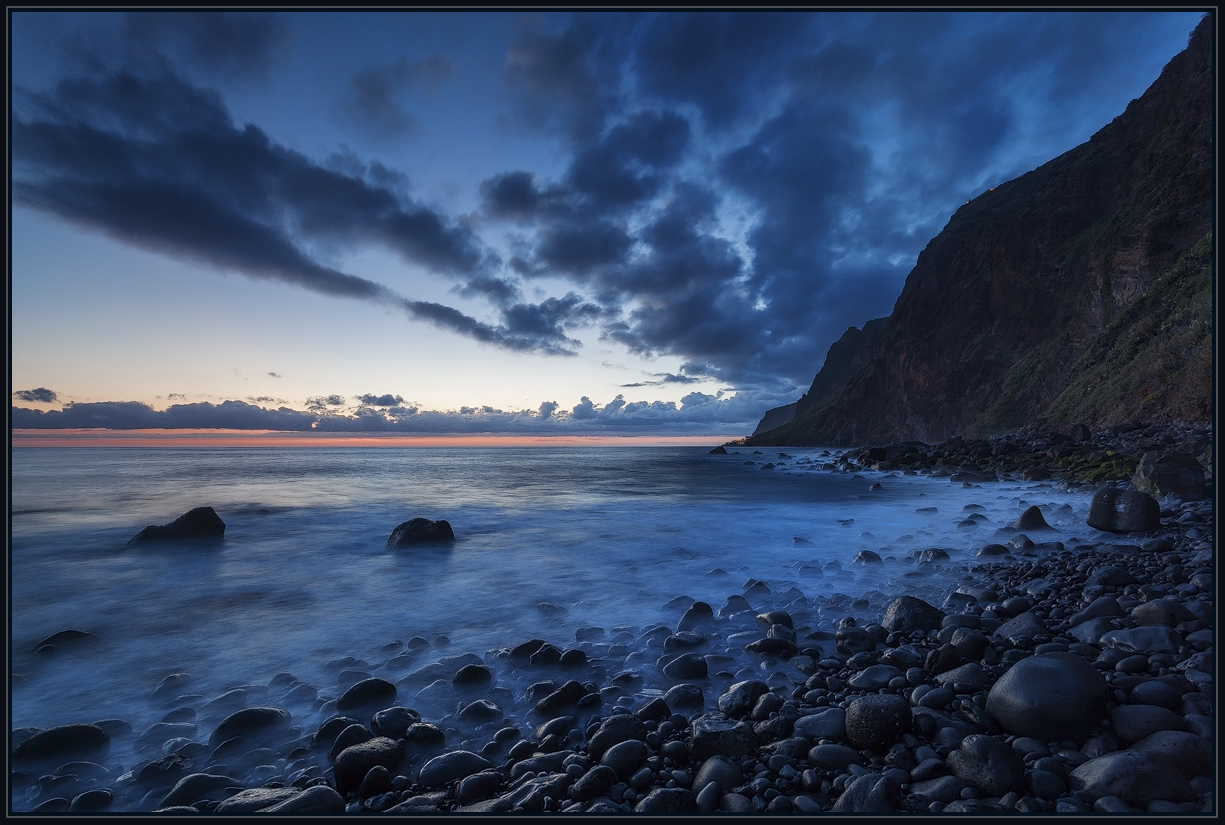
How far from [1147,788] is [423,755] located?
3.57 meters

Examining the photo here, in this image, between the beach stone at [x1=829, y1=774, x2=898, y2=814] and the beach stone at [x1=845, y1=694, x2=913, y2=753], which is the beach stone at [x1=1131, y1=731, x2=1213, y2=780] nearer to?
the beach stone at [x1=845, y1=694, x2=913, y2=753]

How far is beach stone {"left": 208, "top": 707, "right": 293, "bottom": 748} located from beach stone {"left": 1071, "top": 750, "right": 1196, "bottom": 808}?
4.57m

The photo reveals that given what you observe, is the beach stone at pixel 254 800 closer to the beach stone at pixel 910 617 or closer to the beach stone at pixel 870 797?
the beach stone at pixel 870 797

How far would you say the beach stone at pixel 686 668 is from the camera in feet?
12.5

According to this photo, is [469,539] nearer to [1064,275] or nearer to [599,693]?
[599,693]

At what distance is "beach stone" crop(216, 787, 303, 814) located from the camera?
2.44 metres

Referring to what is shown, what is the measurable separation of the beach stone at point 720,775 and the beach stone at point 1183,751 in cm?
182

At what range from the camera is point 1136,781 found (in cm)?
203

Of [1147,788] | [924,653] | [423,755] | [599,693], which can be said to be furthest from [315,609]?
[1147,788]

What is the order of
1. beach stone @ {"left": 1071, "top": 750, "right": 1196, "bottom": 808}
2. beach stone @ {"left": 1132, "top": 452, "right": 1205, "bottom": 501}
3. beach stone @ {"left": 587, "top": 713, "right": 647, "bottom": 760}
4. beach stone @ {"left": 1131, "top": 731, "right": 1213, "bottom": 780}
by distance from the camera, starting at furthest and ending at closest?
beach stone @ {"left": 1132, "top": 452, "right": 1205, "bottom": 501}, beach stone @ {"left": 587, "top": 713, "right": 647, "bottom": 760}, beach stone @ {"left": 1131, "top": 731, "right": 1213, "bottom": 780}, beach stone @ {"left": 1071, "top": 750, "right": 1196, "bottom": 808}

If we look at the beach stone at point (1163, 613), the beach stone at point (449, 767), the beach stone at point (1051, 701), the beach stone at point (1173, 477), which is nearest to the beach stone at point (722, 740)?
the beach stone at point (449, 767)

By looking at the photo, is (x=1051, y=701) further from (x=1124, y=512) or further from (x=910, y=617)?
(x=1124, y=512)

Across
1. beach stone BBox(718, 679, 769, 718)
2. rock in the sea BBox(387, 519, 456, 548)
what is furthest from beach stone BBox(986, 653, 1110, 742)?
rock in the sea BBox(387, 519, 456, 548)

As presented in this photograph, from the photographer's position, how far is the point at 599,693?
3.50m
